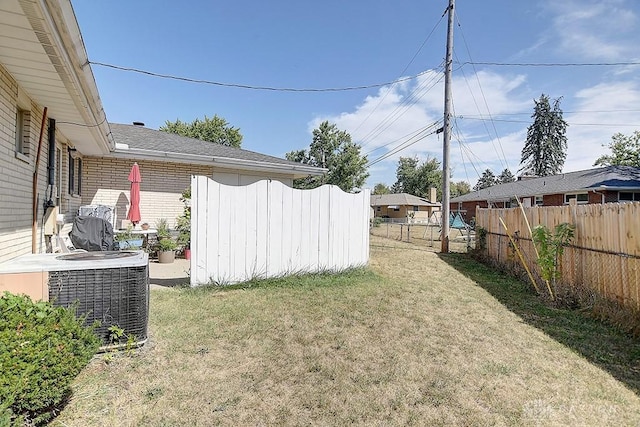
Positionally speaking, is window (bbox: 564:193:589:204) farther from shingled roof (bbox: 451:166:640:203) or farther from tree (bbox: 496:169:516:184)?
tree (bbox: 496:169:516:184)

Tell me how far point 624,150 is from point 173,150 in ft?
135

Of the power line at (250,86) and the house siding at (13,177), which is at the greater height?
the power line at (250,86)

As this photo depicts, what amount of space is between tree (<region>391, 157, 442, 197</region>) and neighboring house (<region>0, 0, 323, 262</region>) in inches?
1906

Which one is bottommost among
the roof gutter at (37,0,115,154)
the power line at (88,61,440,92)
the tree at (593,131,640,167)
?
the roof gutter at (37,0,115,154)

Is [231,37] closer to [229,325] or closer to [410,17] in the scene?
[410,17]

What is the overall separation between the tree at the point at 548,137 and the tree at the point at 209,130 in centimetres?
3780

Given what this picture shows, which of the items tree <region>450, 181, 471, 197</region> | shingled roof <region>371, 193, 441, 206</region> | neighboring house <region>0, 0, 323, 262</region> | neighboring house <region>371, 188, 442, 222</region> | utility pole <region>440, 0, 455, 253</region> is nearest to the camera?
neighboring house <region>0, 0, 323, 262</region>

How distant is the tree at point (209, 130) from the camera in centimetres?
3497

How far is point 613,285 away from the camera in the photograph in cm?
484

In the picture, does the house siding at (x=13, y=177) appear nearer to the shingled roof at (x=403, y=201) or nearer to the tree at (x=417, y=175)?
the shingled roof at (x=403, y=201)

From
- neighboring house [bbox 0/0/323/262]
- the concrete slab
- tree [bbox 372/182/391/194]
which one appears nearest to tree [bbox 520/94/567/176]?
tree [bbox 372/182/391/194]

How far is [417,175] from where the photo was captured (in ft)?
187

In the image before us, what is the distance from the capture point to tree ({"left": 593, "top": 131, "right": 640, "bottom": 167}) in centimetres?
3167

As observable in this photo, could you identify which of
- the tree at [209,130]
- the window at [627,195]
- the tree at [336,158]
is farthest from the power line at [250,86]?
the tree at [209,130]
